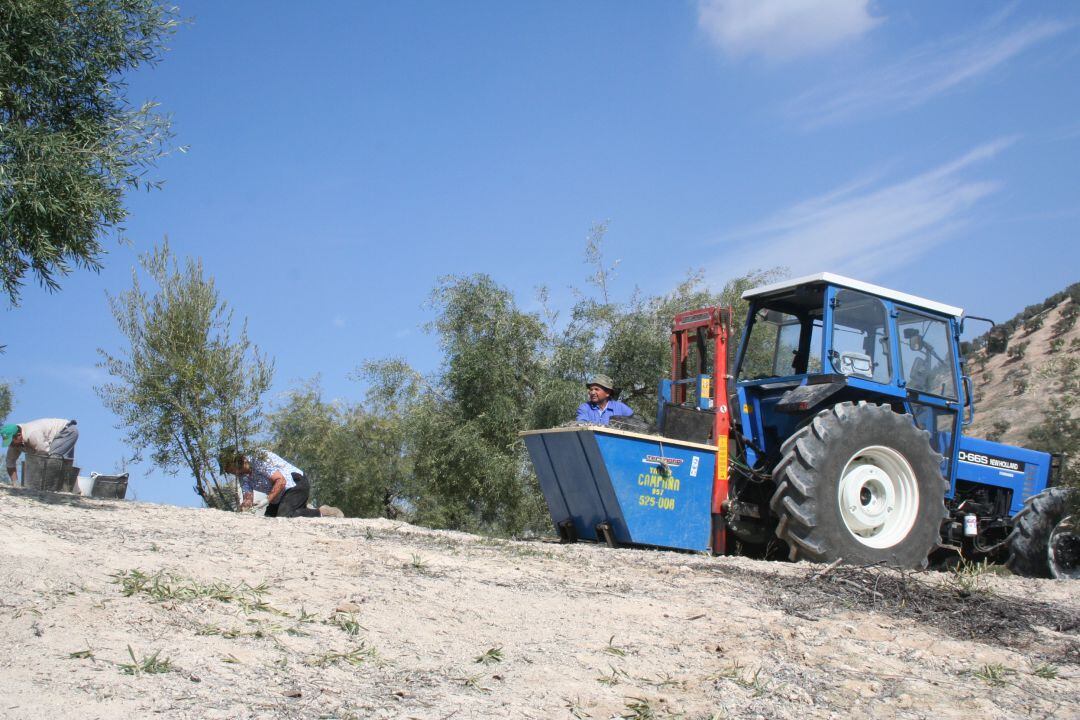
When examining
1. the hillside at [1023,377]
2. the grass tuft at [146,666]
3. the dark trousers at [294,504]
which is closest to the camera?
the grass tuft at [146,666]

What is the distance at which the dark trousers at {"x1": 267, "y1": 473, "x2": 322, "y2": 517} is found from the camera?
10.1 m

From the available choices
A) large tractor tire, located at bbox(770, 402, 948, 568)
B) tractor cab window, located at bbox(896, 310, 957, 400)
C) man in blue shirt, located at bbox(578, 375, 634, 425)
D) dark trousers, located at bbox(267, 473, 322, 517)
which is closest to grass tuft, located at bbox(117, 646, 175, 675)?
large tractor tire, located at bbox(770, 402, 948, 568)

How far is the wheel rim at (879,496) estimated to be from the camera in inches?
320

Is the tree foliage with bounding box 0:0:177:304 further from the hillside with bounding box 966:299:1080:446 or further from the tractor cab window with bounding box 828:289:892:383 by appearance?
the hillside with bounding box 966:299:1080:446

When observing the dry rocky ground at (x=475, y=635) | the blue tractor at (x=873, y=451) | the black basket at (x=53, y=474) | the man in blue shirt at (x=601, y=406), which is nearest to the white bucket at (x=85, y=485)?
the black basket at (x=53, y=474)

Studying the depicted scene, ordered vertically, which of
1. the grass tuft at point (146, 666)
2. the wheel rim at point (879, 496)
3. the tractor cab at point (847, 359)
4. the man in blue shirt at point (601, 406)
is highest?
the tractor cab at point (847, 359)

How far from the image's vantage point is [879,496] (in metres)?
8.44

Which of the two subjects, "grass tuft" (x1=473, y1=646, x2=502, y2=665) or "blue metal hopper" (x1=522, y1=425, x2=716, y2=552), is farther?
"blue metal hopper" (x1=522, y1=425, x2=716, y2=552)

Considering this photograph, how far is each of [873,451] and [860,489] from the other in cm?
35

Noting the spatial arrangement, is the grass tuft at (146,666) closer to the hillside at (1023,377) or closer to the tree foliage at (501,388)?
the tree foliage at (501,388)

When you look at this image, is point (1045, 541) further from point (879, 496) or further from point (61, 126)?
point (61, 126)

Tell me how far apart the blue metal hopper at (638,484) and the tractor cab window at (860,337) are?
157 centimetres

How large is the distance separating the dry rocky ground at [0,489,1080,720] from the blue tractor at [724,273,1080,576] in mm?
1144

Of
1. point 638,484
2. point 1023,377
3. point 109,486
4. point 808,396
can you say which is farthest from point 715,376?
point 1023,377
